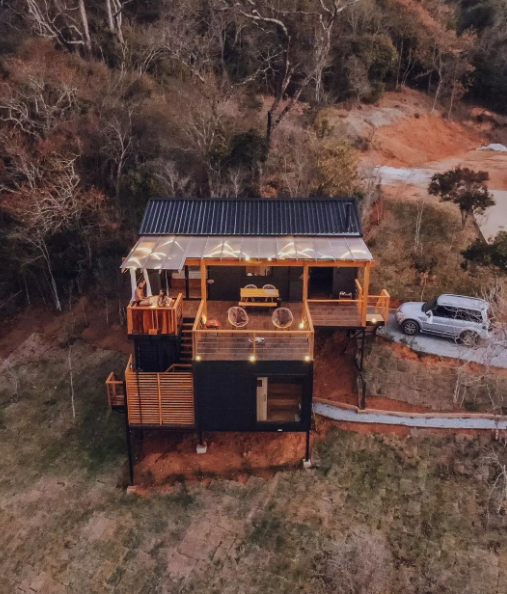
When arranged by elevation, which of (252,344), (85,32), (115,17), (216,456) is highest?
(115,17)

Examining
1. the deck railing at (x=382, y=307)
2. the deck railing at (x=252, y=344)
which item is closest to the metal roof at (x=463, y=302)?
the deck railing at (x=382, y=307)

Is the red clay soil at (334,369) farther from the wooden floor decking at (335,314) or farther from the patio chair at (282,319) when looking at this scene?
the patio chair at (282,319)

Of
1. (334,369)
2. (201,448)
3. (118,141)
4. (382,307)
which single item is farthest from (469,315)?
(118,141)

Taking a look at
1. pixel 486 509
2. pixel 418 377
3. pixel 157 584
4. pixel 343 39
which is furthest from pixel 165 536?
pixel 343 39

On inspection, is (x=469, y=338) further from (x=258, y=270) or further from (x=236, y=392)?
(x=236, y=392)

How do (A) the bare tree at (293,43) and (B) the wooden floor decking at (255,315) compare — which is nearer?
(B) the wooden floor decking at (255,315)

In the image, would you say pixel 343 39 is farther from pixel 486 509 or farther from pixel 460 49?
pixel 486 509

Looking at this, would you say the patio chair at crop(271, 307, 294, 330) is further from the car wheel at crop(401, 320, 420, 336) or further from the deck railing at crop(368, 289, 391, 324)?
the car wheel at crop(401, 320, 420, 336)
